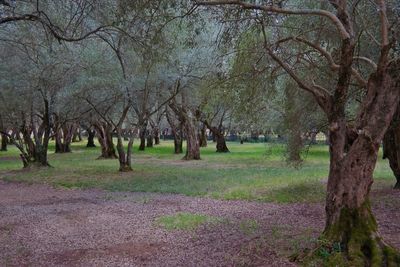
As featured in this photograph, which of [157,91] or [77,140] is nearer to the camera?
[157,91]

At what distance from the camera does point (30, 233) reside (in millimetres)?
8336

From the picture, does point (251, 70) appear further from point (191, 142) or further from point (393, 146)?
point (191, 142)

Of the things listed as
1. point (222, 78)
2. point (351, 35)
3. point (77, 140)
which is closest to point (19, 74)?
point (222, 78)

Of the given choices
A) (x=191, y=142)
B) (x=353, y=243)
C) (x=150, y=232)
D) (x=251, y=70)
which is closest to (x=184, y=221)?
(x=150, y=232)

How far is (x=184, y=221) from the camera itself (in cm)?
915

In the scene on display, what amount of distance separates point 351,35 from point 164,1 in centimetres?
287

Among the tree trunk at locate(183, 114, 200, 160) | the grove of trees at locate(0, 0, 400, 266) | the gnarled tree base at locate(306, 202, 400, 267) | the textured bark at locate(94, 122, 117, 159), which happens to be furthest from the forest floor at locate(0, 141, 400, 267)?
the textured bark at locate(94, 122, 117, 159)

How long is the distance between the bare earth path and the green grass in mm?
204

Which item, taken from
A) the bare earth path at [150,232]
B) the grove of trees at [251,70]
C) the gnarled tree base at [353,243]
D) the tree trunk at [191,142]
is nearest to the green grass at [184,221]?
the bare earth path at [150,232]

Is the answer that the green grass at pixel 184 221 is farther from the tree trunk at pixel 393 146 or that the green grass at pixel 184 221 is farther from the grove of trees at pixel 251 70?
the tree trunk at pixel 393 146

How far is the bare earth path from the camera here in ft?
21.5

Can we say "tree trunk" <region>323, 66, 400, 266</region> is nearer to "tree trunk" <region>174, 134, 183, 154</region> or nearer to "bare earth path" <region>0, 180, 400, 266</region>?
"bare earth path" <region>0, 180, 400, 266</region>

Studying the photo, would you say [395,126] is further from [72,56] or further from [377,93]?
[72,56]

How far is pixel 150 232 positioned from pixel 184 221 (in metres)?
1.03
